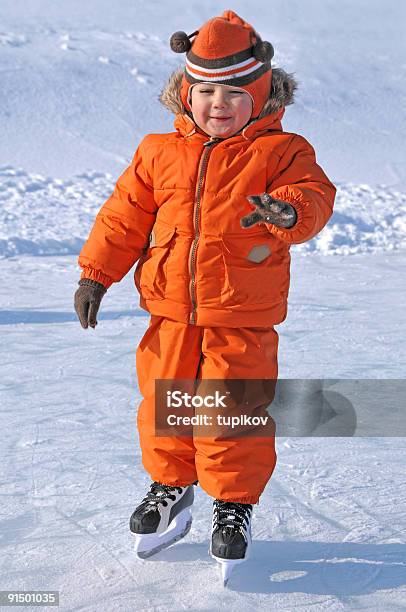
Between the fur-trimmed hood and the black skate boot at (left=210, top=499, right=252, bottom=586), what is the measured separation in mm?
965

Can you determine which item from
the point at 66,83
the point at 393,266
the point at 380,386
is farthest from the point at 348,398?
the point at 66,83

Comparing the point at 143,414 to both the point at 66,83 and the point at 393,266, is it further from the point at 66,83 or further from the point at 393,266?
the point at 66,83

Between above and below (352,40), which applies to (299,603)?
below

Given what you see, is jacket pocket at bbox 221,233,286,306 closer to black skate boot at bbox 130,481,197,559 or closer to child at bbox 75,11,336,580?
child at bbox 75,11,336,580

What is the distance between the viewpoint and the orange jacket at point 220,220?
2014 millimetres

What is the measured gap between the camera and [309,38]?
17.1m

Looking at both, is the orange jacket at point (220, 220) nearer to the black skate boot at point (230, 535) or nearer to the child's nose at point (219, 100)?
the child's nose at point (219, 100)

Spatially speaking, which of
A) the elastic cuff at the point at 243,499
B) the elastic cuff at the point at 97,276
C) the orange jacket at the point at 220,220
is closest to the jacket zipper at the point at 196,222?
the orange jacket at the point at 220,220

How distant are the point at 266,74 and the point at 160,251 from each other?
1.68 feet

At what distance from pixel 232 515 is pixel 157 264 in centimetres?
64

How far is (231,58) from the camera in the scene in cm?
205

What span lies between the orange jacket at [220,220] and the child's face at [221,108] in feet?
0.10

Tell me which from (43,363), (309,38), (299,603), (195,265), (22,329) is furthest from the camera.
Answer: (309,38)

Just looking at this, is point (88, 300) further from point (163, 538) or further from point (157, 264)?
point (163, 538)
